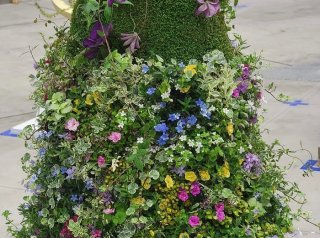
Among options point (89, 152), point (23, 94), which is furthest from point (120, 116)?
point (23, 94)

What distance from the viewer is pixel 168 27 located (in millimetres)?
3010

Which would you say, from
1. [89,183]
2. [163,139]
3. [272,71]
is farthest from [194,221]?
[272,71]

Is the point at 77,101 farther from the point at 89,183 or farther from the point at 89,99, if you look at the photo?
the point at 89,183

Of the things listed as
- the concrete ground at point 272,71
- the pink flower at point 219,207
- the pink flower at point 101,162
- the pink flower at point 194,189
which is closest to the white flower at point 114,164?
the pink flower at point 101,162

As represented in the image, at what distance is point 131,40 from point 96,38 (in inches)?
5.7

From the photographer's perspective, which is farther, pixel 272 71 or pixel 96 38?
pixel 272 71

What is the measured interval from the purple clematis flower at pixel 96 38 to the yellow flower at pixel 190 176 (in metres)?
0.60

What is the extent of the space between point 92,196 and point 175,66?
0.59 metres

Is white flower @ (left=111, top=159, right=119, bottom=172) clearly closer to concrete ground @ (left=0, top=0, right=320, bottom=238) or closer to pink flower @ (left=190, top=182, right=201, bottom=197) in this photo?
pink flower @ (left=190, top=182, right=201, bottom=197)

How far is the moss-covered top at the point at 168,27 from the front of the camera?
3000 mm

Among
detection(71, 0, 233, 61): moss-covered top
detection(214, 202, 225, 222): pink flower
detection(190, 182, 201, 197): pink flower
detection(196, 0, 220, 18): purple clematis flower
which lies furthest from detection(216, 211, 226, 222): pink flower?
detection(196, 0, 220, 18): purple clematis flower

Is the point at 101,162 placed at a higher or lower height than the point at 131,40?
lower

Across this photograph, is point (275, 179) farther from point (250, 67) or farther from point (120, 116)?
point (120, 116)

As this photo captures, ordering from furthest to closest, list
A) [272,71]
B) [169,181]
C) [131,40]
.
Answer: [272,71]
[131,40]
[169,181]
